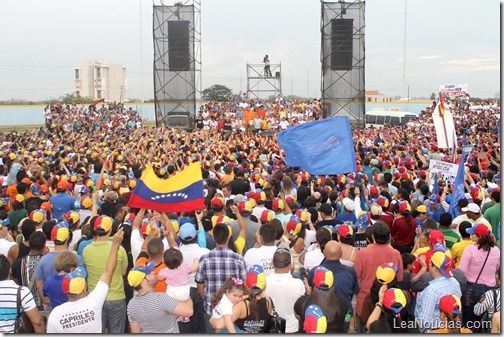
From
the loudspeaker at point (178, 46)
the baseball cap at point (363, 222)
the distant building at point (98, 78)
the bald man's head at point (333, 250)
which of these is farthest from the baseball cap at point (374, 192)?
the distant building at point (98, 78)

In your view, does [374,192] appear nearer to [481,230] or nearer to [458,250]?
[458,250]

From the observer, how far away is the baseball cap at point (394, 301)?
3996mm

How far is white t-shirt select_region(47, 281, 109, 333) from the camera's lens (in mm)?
4266

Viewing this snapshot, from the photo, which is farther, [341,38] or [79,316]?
[341,38]

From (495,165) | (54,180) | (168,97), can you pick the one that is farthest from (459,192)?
(168,97)

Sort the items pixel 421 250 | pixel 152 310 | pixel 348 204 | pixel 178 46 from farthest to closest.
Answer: pixel 178 46, pixel 348 204, pixel 421 250, pixel 152 310

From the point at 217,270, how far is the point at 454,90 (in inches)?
1131

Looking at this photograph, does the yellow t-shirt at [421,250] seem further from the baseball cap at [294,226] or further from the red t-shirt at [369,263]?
the baseball cap at [294,226]

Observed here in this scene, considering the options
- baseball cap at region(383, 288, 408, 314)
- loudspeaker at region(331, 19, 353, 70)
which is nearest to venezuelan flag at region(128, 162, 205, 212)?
baseball cap at region(383, 288, 408, 314)

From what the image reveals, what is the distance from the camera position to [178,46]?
2650cm

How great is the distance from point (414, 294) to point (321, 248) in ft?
3.26

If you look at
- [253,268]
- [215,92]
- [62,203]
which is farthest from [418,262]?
[215,92]

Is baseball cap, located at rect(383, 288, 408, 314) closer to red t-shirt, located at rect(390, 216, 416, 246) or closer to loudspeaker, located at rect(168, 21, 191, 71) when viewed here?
red t-shirt, located at rect(390, 216, 416, 246)

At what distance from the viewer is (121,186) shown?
9.55 meters
